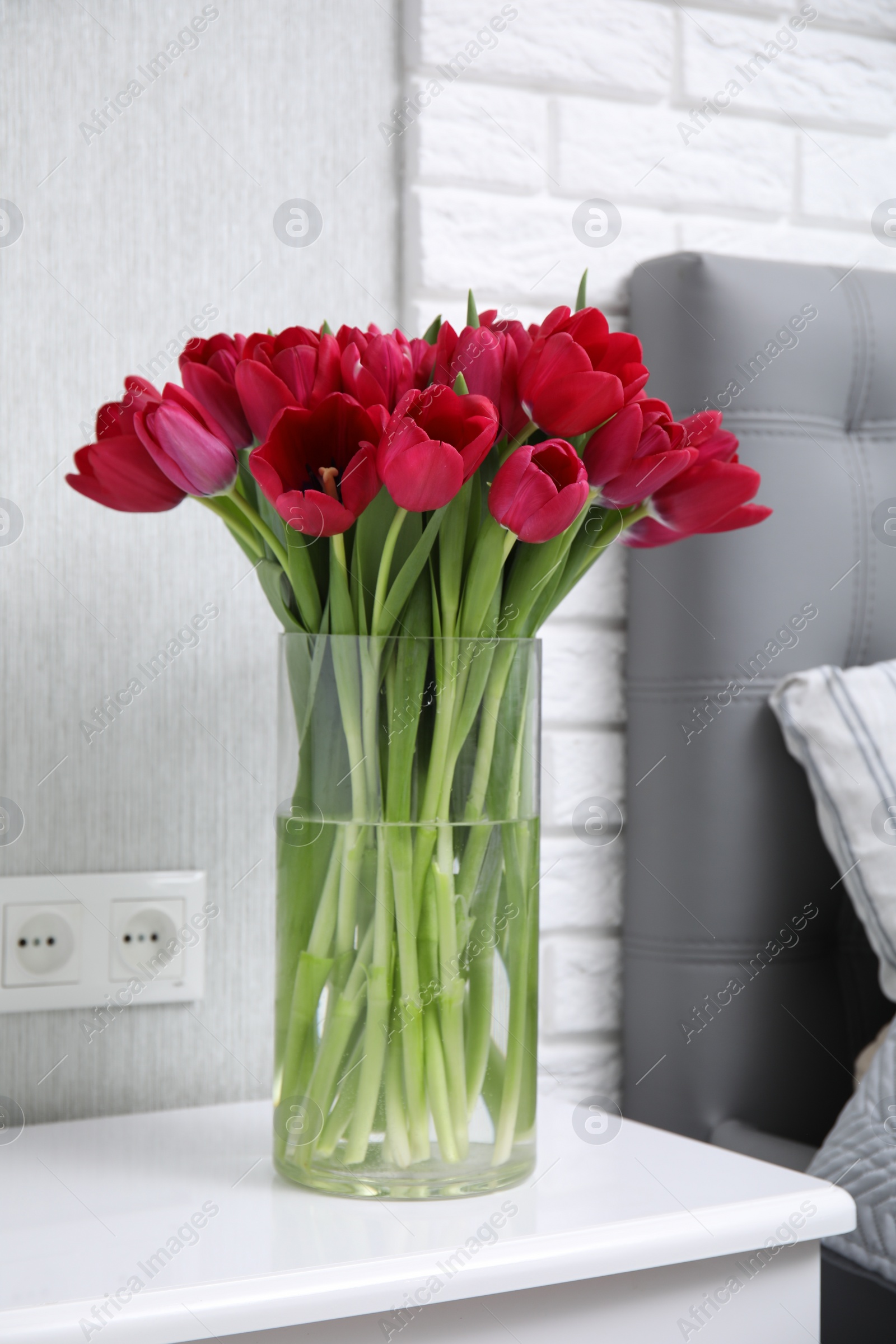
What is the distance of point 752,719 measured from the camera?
1.00 m

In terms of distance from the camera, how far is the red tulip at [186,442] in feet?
2.10

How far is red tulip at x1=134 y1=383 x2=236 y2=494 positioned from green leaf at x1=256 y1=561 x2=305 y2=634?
2.4 inches

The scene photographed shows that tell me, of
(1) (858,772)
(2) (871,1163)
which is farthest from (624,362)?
(2) (871,1163)

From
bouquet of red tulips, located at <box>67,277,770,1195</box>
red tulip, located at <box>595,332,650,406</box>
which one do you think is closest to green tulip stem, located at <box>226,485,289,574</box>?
bouquet of red tulips, located at <box>67,277,770,1195</box>

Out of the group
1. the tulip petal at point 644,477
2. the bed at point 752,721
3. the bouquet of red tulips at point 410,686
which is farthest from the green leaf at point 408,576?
the bed at point 752,721

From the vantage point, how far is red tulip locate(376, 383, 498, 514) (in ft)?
1.92

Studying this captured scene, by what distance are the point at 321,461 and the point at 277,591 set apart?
4.3 inches

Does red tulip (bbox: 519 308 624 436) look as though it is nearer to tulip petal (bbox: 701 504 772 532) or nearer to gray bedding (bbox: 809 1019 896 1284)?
tulip petal (bbox: 701 504 772 532)

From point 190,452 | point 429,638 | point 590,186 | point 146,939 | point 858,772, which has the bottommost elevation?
point 146,939

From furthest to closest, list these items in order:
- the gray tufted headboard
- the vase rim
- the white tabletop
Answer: the gray tufted headboard
the vase rim
the white tabletop

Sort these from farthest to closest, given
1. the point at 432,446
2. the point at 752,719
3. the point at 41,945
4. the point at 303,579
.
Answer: the point at 752,719
the point at 41,945
the point at 303,579
the point at 432,446

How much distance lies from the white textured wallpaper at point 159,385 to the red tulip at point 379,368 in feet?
1.02

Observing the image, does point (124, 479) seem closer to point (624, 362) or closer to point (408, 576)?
point (408, 576)

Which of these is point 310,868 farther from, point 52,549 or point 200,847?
point 52,549
